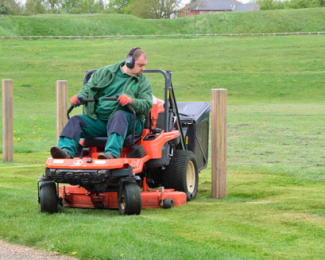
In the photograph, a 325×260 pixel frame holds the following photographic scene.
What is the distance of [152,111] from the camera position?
22.1 feet

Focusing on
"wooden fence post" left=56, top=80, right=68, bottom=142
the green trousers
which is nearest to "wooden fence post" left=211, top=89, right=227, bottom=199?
the green trousers

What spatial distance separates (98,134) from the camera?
613 cm

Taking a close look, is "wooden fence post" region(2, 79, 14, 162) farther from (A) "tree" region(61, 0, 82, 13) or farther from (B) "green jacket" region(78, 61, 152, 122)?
(A) "tree" region(61, 0, 82, 13)

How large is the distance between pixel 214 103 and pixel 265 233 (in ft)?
8.02

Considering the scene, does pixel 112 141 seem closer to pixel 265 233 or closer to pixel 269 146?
pixel 265 233

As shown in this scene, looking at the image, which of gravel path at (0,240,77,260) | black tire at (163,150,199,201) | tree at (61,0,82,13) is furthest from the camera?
tree at (61,0,82,13)

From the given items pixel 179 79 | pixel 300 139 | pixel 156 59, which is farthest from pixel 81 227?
pixel 156 59

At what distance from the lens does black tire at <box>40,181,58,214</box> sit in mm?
5652

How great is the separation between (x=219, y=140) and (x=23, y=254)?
330cm

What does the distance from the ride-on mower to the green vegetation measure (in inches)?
2180

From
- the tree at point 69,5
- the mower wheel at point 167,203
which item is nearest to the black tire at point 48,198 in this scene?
the mower wheel at point 167,203

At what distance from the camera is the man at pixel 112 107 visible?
5688 millimetres

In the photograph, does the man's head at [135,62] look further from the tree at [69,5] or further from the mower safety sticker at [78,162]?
the tree at [69,5]

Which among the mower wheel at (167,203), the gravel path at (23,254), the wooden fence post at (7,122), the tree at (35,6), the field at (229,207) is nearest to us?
A: the gravel path at (23,254)
